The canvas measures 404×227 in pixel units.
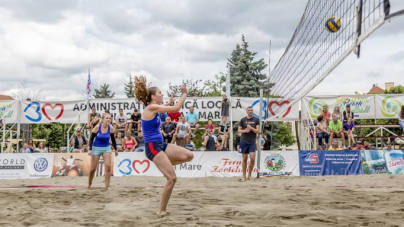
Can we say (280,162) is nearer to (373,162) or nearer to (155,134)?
(373,162)

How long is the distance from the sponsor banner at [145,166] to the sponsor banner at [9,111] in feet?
16.1

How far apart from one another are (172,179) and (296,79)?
6.77m

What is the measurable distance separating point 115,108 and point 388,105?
31.6ft

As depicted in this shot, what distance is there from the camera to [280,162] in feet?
41.8

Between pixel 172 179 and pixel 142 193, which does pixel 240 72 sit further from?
pixel 172 179

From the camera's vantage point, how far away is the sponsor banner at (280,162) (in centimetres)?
1272

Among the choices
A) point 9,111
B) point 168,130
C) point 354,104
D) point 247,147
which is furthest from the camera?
point 9,111

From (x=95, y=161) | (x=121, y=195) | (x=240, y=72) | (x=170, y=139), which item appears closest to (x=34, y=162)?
(x=170, y=139)

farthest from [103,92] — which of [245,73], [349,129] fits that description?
[349,129]

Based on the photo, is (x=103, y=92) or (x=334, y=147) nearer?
(x=334, y=147)

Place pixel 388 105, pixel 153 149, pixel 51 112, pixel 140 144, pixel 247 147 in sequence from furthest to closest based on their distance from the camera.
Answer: pixel 51 112 → pixel 388 105 → pixel 140 144 → pixel 247 147 → pixel 153 149

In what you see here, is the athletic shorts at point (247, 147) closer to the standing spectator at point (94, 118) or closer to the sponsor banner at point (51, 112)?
the standing spectator at point (94, 118)

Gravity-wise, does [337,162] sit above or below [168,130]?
below

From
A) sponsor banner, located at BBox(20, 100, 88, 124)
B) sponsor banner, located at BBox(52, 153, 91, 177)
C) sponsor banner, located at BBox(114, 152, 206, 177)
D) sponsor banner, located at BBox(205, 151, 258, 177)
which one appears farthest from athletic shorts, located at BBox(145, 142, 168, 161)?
sponsor banner, located at BBox(20, 100, 88, 124)
